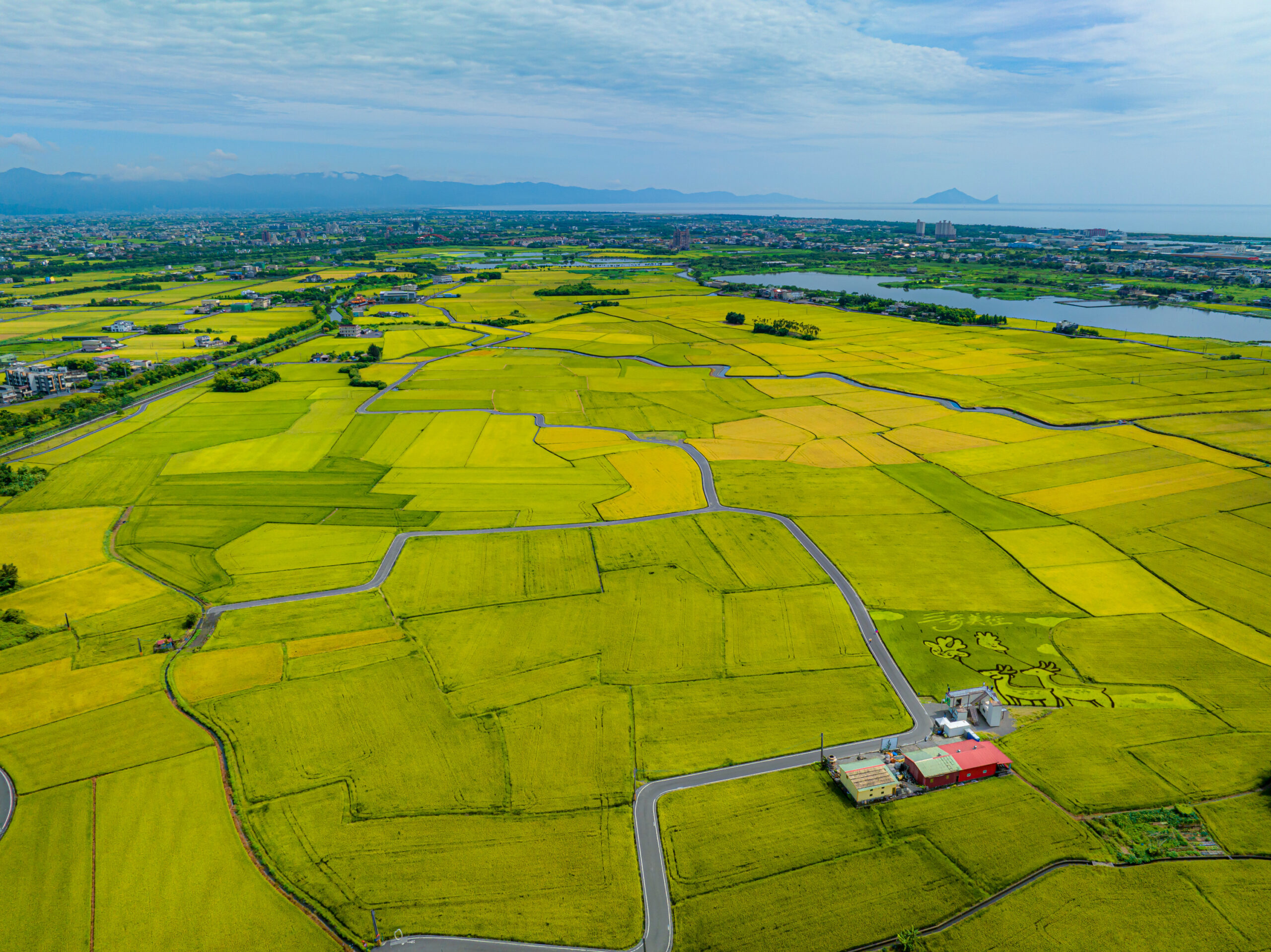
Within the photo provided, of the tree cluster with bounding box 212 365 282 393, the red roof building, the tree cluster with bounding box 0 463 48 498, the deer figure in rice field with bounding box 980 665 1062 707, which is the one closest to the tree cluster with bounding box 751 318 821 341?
the tree cluster with bounding box 212 365 282 393

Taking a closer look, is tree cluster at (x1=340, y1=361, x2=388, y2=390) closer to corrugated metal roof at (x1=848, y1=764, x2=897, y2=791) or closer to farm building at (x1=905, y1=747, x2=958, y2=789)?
corrugated metal roof at (x1=848, y1=764, x2=897, y2=791)

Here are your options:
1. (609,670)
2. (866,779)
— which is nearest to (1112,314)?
(866,779)

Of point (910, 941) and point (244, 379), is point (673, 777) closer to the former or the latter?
point (910, 941)

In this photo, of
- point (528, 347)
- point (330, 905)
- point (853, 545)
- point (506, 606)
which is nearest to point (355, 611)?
point (506, 606)

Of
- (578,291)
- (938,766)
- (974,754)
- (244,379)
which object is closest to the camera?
(938,766)

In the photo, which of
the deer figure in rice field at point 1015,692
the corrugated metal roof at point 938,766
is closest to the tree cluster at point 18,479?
the corrugated metal roof at point 938,766

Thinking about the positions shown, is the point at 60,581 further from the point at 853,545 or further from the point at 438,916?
the point at 853,545

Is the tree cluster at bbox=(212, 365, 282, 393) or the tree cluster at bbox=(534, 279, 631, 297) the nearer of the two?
the tree cluster at bbox=(212, 365, 282, 393)
